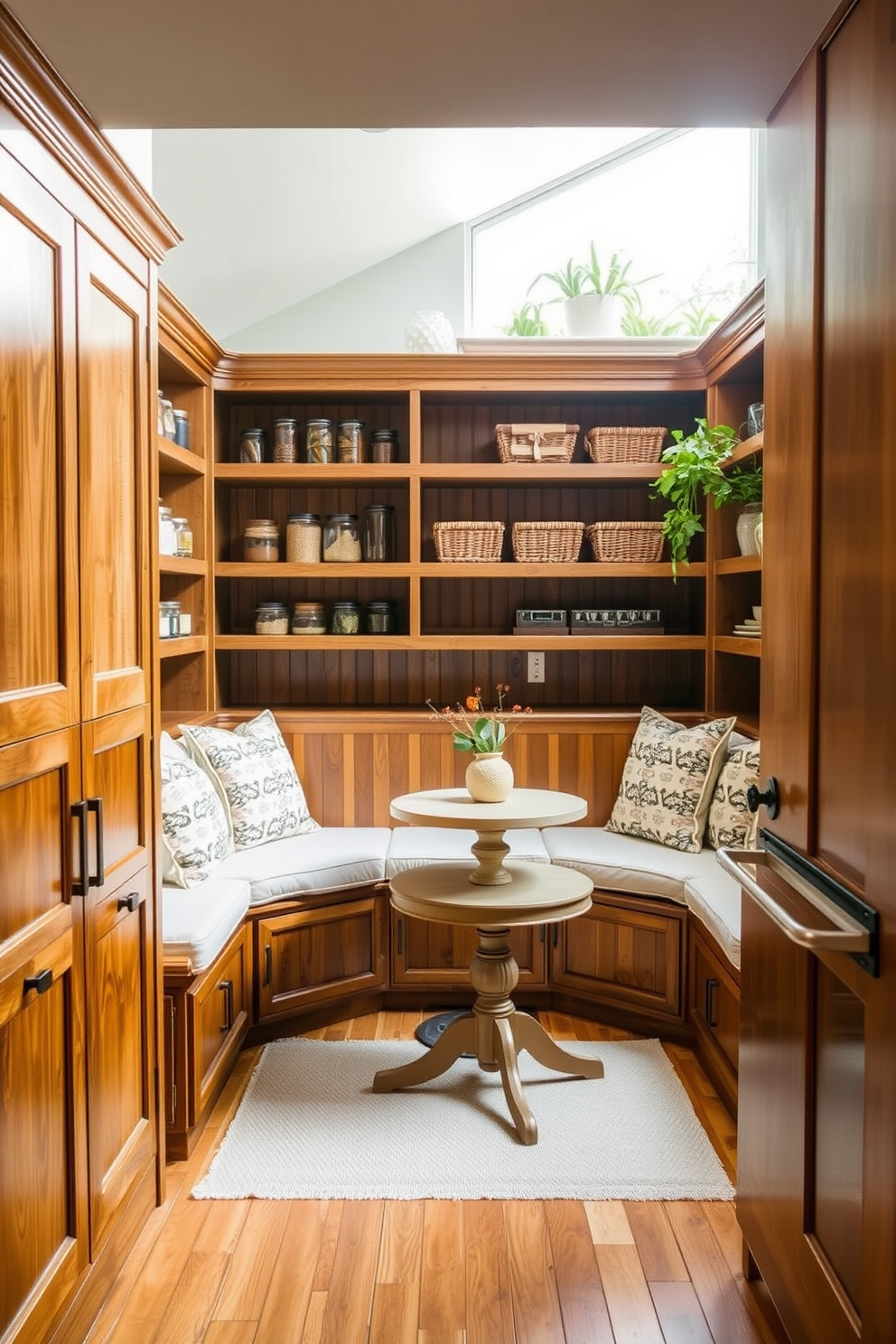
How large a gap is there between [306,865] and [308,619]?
1.17 metres

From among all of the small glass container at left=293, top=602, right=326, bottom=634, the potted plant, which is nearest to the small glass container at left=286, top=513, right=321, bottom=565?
the small glass container at left=293, top=602, right=326, bottom=634

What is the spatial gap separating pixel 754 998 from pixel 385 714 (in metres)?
2.30

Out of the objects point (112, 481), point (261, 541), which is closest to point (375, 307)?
point (261, 541)

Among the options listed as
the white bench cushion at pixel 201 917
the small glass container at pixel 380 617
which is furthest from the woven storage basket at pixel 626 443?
the white bench cushion at pixel 201 917

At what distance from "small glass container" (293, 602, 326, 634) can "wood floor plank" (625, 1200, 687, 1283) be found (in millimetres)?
2491

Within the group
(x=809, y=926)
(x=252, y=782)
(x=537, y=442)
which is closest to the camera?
(x=809, y=926)

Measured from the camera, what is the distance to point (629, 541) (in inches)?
164

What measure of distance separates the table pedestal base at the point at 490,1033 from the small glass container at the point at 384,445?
6.59ft

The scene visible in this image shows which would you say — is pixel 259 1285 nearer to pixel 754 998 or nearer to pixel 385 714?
pixel 754 998

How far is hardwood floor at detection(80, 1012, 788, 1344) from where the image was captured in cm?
199

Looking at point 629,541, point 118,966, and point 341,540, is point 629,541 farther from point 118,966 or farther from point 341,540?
point 118,966

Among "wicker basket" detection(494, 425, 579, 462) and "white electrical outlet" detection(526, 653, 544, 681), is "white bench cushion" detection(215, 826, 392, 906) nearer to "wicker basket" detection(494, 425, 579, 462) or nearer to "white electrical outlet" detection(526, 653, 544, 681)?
"white electrical outlet" detection(526, 653, 544, 681)

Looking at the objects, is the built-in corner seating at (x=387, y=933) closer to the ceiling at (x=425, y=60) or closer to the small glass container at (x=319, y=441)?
the small glass container at (x=319, y=441)

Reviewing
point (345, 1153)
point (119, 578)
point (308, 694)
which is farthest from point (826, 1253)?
point (308, 694)
